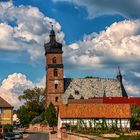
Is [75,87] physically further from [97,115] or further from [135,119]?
[135,119]

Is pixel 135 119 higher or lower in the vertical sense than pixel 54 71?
lower

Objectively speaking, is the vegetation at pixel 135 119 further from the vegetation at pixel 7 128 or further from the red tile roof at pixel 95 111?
the vegetation at pixel 7 128

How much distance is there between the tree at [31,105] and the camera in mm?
149000

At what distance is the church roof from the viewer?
14088 centimetres

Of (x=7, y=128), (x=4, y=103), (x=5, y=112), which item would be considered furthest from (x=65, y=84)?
(x=7, y=128)

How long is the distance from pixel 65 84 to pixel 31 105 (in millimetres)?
17962

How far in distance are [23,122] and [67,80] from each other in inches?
848

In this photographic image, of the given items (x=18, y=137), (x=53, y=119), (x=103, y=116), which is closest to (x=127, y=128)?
(x=103, y=116)

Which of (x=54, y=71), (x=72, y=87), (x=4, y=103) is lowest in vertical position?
(x=4, y=103)

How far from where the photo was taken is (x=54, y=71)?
13712 centimetres

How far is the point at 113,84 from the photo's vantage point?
14475 centimetres

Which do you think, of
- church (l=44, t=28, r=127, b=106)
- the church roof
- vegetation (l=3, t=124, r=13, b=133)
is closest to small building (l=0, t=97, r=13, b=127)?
vegetation (l=3, t=124, r=13, b=133)

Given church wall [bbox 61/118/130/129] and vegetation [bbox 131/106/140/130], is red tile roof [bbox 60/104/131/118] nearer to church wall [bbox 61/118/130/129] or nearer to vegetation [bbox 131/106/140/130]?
church wall [bbox 61/118/130/129]

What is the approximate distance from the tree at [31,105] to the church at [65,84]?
15.5m
